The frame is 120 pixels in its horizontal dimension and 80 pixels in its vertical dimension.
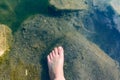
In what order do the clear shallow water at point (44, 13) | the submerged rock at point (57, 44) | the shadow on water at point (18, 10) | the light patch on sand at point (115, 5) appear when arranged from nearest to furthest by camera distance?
1. the clear shallow water at point (44, 13)
2. the submerged rock at point (57, 44)
3. the shadow on water at point (18, 10)
4. the light patch on sand at point (115, 5)

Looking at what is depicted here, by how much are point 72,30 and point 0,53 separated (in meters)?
1.51

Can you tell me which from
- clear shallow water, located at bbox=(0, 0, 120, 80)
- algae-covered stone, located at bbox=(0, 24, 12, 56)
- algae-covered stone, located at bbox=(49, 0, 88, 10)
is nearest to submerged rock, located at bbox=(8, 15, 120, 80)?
clear shallow water, located at bbox=(0, 0, 120, 80)

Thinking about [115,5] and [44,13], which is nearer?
[44,13]

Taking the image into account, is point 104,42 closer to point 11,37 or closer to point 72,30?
point 72,30

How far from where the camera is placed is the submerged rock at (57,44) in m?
4.15

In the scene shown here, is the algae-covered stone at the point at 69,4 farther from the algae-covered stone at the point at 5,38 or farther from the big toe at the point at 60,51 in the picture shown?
the algae-covered stone at the point at 5,38

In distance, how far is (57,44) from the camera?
4.38 meters

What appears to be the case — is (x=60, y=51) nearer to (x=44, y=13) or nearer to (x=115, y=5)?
(x=44, y=13)

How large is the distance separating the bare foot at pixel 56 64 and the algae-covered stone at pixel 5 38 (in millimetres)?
789

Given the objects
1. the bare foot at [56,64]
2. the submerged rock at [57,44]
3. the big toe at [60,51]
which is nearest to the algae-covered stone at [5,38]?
the submerged rock at [57,44]

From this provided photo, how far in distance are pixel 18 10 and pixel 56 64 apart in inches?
49.2

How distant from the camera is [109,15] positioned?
16.7 feet

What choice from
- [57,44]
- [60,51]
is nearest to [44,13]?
[57,44]

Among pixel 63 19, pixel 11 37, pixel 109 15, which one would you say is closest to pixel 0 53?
pixel 11 37
